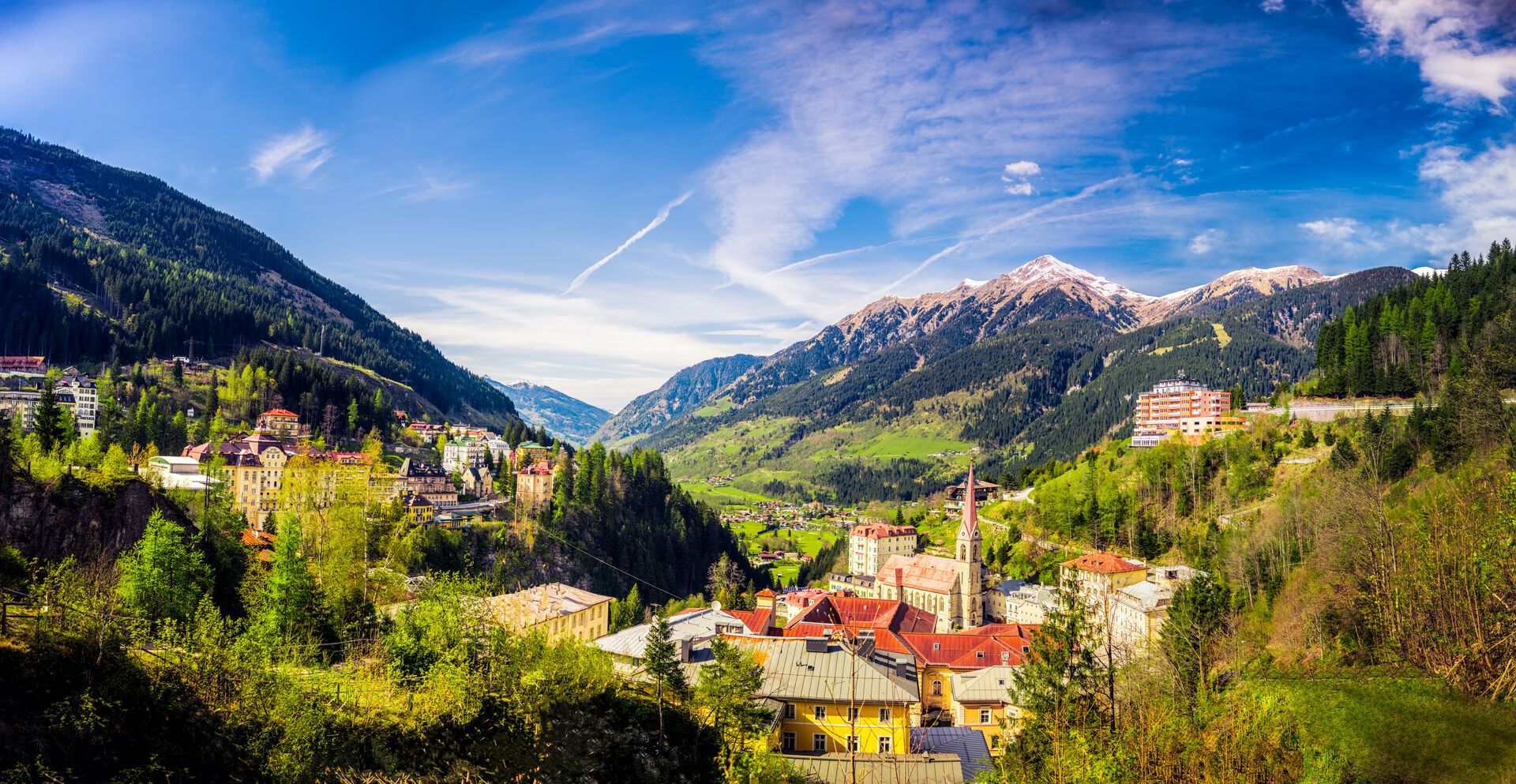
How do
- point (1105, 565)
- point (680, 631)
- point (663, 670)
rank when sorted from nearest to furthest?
point (663, 670), point (680, 631), point (1105, 565)

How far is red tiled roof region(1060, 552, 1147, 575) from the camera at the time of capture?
72375mm

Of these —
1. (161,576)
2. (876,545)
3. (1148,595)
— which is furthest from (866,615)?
(161,576)

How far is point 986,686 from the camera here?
40.3m

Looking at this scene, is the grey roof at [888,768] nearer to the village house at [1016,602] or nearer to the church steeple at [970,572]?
the village house at [1016,602]

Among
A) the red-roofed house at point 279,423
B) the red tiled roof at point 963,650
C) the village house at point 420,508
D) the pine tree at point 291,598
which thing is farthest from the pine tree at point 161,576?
the red-roofed house at point 279,423

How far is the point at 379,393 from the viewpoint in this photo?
14175cm

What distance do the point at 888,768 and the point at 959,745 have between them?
6.03 metres

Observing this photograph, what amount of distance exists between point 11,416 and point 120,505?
5916cm

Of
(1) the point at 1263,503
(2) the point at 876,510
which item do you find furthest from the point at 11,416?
(2) the point at 876,510

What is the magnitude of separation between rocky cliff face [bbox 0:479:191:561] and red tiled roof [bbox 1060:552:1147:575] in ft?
236

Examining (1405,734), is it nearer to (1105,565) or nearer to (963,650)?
(963,650)

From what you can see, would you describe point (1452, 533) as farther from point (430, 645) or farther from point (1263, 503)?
point (1263, 503)

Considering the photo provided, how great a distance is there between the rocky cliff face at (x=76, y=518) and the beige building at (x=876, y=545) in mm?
82504

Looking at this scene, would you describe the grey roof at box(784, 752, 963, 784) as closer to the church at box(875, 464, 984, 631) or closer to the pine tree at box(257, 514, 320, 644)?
the pine tree at box(257, 514, 320, 644)
